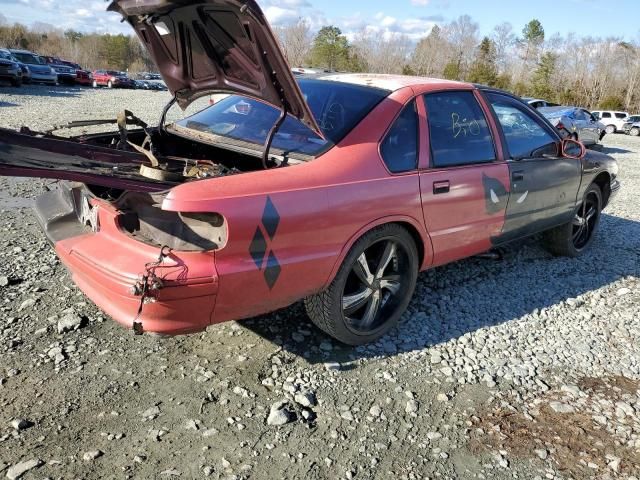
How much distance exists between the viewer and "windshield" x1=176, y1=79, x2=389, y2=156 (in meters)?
3.18

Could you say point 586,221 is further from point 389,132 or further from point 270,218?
point 270,218

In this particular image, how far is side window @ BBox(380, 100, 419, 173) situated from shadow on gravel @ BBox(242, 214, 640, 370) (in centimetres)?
112

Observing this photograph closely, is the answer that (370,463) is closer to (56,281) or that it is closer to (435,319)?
(435,319)

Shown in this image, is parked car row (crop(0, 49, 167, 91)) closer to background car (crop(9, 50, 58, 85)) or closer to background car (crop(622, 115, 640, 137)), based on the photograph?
background car (crop(9, 50, 58, 85))

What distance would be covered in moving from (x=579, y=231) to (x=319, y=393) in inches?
147

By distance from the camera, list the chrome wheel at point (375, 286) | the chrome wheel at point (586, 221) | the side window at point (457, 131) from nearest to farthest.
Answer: the chrome wheel at point (375, 286) < the side window at point (457, 131) < the chrome wheel at point (586, 221)

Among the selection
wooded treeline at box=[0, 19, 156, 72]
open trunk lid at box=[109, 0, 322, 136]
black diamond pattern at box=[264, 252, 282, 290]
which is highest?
open trunk lid at box=[109, 0, 322, 136]

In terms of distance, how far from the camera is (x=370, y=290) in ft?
11.1

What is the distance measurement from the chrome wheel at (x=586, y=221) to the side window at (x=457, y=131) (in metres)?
1.95

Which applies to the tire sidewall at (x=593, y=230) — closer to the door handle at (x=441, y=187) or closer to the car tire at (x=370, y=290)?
the door handle at (x=441, y=187)

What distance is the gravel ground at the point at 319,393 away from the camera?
242 centimetres

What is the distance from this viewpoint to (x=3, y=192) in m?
6.06

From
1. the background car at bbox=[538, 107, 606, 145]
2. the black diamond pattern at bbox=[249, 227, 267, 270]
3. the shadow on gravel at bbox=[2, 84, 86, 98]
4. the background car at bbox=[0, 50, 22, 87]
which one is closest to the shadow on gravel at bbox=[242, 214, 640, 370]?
the black diamond pattern at bbox=[249, 227, 267, 270]

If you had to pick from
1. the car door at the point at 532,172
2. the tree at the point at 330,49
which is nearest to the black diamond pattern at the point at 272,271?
the car door at the point at 532,172
